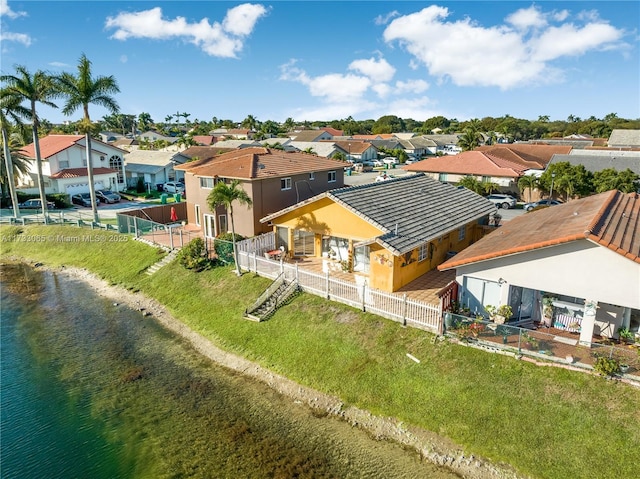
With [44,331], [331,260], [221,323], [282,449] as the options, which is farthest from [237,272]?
[282,449]

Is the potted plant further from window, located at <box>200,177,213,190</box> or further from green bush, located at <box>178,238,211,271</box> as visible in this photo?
window, located at <box>200,177,213,190</box>

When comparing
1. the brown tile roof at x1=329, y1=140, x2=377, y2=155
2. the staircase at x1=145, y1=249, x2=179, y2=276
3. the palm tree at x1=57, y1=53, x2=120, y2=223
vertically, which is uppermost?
the palm tree at x1=57, y1=53, x2=120, y2=223

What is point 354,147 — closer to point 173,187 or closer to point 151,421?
point 173,187

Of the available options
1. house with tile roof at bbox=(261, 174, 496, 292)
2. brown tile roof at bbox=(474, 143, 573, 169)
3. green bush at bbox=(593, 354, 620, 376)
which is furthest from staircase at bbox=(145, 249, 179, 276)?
brown tile roof at bbox=(474, 143, 573, 169)

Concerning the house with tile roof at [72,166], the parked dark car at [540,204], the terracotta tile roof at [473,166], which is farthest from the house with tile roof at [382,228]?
the house with tile roof at [72,166]

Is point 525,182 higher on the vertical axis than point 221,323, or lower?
higher

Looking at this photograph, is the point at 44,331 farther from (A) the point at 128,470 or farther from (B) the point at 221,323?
(A) the point at 128,470

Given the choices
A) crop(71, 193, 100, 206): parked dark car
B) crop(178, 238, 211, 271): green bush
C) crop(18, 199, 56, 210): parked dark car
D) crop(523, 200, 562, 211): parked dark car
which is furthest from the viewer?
crop(71, 193, 100, 206): parked dark car
